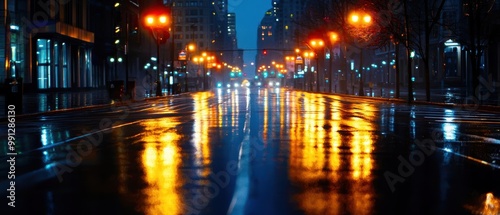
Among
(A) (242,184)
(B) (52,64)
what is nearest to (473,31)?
(A) (242,184)

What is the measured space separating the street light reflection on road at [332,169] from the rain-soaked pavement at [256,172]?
0.07 feet

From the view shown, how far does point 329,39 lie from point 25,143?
70387mm

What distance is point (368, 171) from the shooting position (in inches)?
432

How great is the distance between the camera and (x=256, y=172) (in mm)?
10883

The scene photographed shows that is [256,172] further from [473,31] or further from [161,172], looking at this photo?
[473,31]

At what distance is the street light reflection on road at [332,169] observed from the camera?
8227 millimetres

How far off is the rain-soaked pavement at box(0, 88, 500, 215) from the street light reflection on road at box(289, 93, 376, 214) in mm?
20

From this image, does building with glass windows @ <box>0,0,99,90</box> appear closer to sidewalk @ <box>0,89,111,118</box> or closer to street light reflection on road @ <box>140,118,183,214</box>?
sidewalk @ <box>0,89,111,118</box>

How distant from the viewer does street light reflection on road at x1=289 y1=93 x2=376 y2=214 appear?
8227 mm

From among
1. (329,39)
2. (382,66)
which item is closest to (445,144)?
(329,39)

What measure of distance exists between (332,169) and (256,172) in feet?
4.63

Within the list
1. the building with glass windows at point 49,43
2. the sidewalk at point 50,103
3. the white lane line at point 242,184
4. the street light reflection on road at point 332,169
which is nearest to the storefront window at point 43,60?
the building with glass windows at point 49,43

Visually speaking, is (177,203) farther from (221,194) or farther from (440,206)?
(440,206)

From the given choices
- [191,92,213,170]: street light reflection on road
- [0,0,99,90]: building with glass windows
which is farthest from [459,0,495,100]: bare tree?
[0,0,99,90]: building with glass windows
